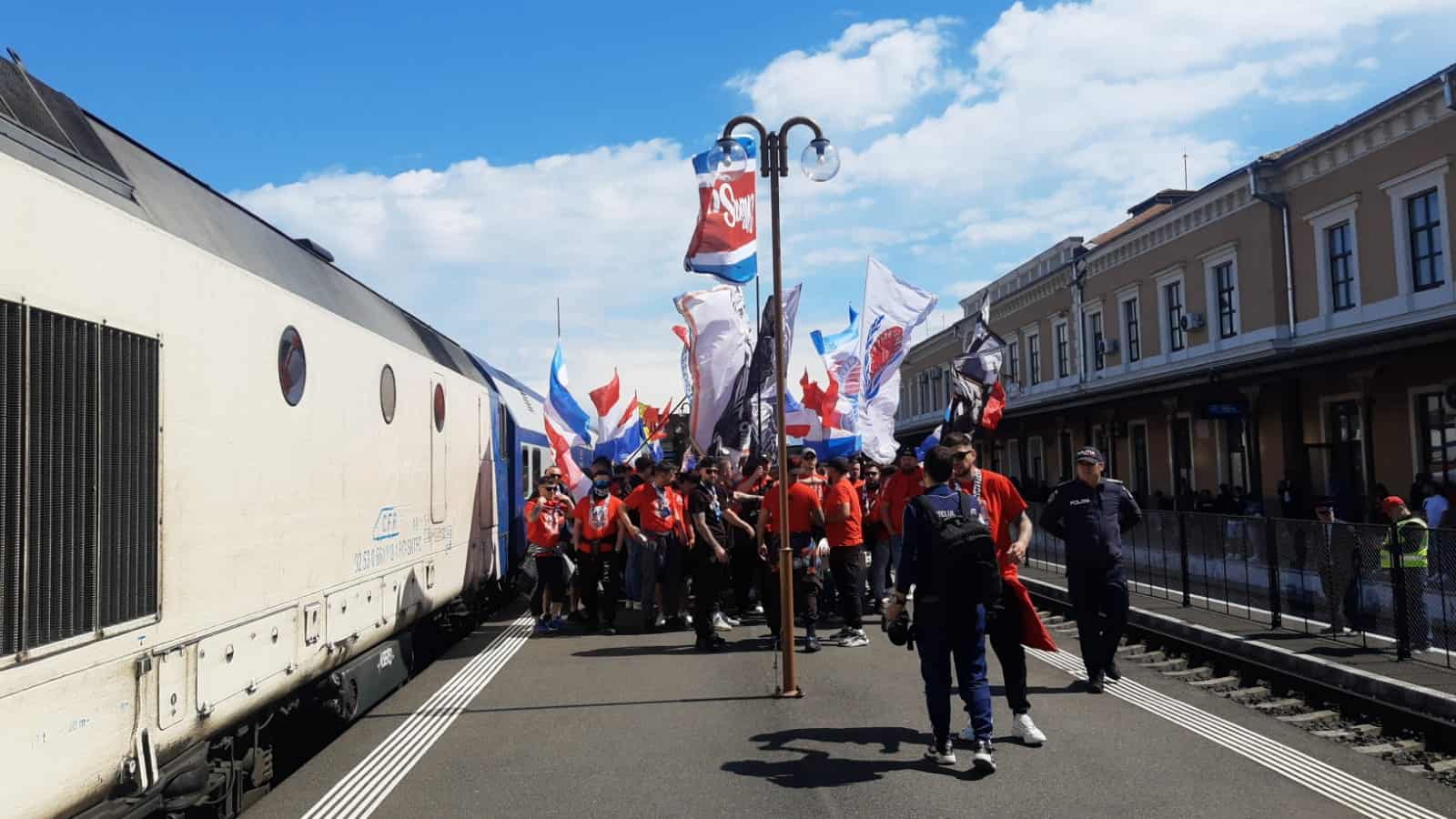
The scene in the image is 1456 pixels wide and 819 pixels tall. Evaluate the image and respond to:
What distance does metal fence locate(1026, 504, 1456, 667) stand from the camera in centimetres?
867

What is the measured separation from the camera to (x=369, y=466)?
7.45 metres

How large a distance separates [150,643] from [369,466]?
3.08 metres

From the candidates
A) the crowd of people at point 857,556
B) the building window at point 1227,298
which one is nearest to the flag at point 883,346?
the crowd of people at point 857,556

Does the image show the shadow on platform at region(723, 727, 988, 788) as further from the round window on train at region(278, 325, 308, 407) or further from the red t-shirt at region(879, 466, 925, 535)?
the red t-shirt at region(879, 466, 925, 535)

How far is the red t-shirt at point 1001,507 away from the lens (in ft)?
22.3

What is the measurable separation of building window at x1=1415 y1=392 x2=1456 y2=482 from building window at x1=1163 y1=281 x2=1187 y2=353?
10.6 meters

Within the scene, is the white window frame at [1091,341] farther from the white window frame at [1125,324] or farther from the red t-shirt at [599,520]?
the red t-shirt at [599,520]

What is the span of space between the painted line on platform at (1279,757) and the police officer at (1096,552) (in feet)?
1.22

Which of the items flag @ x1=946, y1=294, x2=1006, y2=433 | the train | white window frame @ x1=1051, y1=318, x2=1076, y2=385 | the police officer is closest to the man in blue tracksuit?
the police officer

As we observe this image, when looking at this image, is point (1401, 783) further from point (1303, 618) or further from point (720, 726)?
point (1303, 618)

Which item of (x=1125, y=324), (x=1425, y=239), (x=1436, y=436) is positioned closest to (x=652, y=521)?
(x=1436, y=436)

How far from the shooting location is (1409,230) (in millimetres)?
20922

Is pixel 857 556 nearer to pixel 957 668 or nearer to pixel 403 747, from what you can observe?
pixel 957 668

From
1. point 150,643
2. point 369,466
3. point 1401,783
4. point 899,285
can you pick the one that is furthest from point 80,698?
point 899,285
